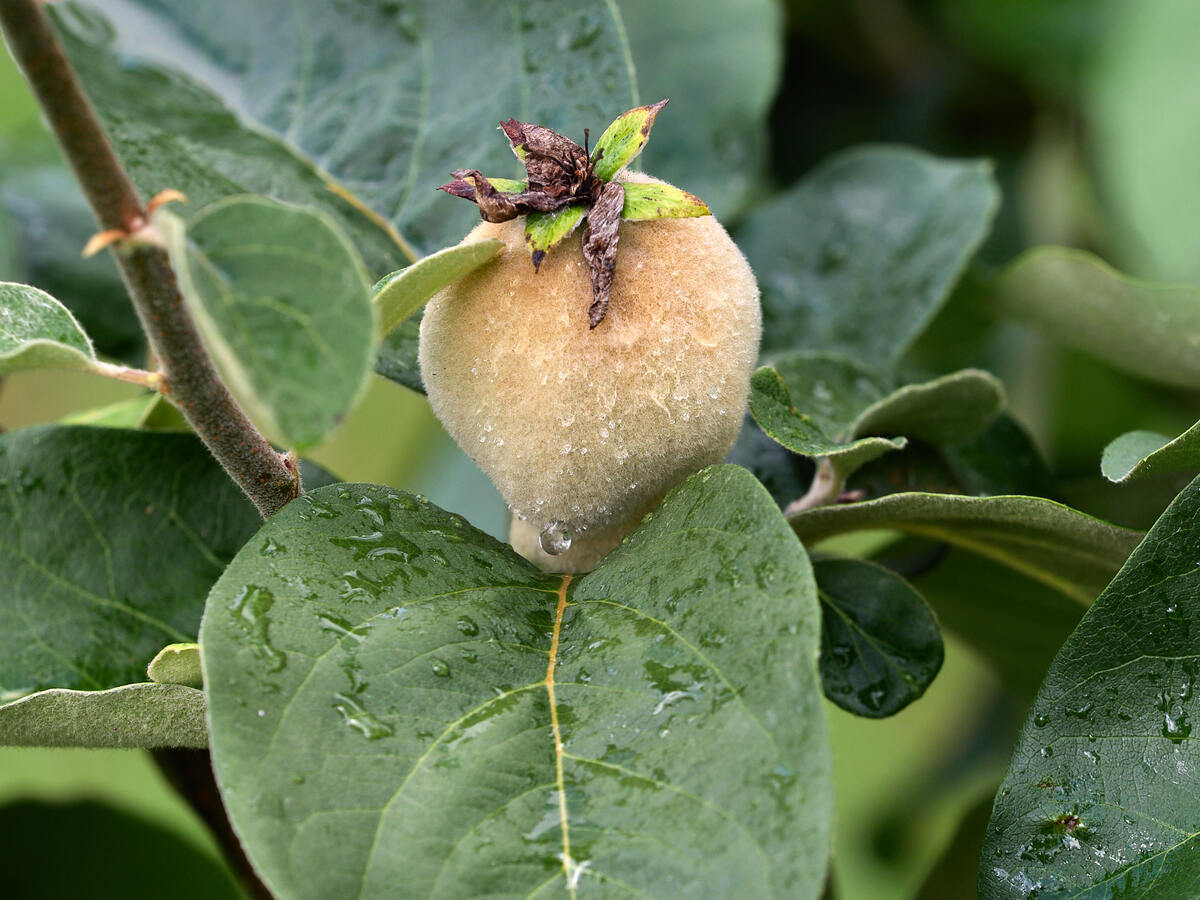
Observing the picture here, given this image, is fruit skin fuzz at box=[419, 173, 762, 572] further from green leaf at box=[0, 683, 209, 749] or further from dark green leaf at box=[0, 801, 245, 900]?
dark green leaf at box=[0, 801, 245, 900]

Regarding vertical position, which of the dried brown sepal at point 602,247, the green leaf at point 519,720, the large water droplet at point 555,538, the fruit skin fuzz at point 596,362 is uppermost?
the dried brown sepal at point 602,247

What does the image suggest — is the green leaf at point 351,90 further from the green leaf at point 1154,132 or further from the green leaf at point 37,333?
the green leaf at point 1154,132

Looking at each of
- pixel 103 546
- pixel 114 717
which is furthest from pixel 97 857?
pixel 114 717

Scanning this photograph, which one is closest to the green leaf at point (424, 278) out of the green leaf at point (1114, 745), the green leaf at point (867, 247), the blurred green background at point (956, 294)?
the green leaf at point (1114, 745)

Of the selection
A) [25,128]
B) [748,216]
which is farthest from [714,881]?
[25,128]

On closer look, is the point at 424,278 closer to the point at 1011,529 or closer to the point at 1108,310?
the point at 1011,529

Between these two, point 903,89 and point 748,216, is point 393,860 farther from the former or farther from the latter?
point 903,89
